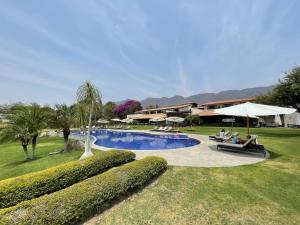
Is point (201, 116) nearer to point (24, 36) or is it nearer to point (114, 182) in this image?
point (24, 36)

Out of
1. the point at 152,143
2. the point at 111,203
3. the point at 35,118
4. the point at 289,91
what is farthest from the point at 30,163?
the point at 289,91

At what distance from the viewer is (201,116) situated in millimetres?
47500

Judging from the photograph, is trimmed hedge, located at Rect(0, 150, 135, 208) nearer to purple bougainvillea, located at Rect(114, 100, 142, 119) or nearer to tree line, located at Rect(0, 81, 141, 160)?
tree line, located at Rect(0, 81, 141, 160)

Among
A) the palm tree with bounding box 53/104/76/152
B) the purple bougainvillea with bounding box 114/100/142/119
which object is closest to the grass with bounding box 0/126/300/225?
the palm tree with bounding box 53/104/76/152

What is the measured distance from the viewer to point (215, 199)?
5.53 meters

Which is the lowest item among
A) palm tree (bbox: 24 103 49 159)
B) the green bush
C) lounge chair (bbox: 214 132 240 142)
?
the green bush

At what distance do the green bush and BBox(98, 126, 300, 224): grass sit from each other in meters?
0.40

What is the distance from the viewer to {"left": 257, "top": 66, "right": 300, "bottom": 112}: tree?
76.2 feet

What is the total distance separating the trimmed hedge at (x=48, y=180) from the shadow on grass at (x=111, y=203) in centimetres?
167

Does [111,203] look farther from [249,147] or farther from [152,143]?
[152,143]

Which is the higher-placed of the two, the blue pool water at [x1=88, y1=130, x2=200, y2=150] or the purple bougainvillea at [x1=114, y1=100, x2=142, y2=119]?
the purple bougainvillea at [x1=114, y1=100, x2=142, y2=119]

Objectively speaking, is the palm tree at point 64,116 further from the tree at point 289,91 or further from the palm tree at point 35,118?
the tree at point 289,91

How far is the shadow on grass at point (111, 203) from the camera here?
4.61 meters

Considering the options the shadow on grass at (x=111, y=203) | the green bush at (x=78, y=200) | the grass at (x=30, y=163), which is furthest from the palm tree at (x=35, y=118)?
the shadow on grass at (x=111, y=203)
